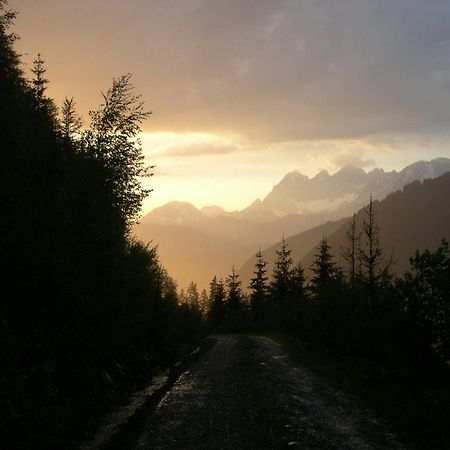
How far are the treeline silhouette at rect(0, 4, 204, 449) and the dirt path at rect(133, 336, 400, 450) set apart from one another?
2.17 meters

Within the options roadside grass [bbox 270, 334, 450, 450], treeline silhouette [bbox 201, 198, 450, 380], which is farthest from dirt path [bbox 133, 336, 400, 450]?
treeline silhouette [bbox 201, 198, 450, 380]

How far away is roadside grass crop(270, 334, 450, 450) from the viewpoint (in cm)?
1177

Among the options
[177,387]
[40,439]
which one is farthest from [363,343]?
[40,439]

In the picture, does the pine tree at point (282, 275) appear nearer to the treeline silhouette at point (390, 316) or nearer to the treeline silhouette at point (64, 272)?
the treeline silhouette at point (390, 316)

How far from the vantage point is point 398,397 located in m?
16.4

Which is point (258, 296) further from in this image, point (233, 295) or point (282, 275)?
point (233, 295)

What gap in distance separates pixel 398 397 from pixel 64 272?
12023 millimetres

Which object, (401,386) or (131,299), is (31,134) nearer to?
(131,299)

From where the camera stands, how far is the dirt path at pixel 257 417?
1105cm

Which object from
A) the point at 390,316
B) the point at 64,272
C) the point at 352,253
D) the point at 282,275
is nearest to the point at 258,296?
the point at 282,275

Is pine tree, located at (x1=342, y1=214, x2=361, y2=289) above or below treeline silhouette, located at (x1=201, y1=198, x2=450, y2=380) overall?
above

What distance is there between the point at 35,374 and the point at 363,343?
2123cm

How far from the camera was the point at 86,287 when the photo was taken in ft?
53.8

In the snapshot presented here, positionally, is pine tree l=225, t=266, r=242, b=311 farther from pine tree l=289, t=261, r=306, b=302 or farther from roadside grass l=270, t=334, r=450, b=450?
roadside grass l=270, t=334, r=450, b=450
